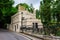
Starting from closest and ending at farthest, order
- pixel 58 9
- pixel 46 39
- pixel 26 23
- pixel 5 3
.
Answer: pixel 46 39, pixel 58 9, pixel 26 23, pixel 5 3

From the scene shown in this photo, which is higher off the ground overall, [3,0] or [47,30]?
[3,0]

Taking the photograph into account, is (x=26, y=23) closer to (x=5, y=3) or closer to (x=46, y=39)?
(x=5, y=3)

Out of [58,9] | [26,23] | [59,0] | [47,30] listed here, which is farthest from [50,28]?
[26,23]

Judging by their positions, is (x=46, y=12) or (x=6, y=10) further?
(x=6, y=10)

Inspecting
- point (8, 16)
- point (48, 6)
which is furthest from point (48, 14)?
point (8, 16)

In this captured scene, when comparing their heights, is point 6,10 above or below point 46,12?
above

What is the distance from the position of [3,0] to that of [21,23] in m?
13.6

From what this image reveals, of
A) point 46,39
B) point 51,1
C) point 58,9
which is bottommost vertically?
point 46,39

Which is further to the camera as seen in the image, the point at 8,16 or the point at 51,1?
the point at 8,16

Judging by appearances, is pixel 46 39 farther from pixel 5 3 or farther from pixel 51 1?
pixel 5 3

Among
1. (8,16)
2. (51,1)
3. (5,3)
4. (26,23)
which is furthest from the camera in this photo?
(8,16)

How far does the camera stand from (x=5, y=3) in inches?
2638

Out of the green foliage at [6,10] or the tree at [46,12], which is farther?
the green foliage at [6,10]

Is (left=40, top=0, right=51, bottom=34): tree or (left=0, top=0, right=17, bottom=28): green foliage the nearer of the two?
(left=40, top=0, right=51, bottom=34): tree
